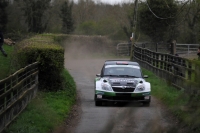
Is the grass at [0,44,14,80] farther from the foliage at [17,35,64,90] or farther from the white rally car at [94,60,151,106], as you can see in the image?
the white rally car at [94,60,151,106]

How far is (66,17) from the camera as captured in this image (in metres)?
51.4

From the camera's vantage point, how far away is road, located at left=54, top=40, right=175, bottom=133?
2.79 m

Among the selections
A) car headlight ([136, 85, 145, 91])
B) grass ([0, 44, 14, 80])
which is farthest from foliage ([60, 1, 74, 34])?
car headlight ([136, 85, 145, 91])

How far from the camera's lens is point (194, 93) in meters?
3.10

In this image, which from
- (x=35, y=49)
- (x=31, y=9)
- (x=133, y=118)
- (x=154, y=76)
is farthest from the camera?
(x=31, y=9)

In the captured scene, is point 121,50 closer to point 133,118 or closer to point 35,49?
point 35,49

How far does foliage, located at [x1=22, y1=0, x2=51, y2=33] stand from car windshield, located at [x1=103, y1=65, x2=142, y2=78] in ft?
107

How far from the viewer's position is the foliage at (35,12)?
45.9 metres

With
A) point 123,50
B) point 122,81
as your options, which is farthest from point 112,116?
point 123,50

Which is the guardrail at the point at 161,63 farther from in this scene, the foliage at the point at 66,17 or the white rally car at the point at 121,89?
the foliage at the point at 66,17

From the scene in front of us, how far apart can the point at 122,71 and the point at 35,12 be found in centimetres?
3345

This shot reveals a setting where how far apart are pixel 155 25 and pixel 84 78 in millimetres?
19088

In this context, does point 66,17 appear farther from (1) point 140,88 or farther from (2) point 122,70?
(1) point 140,88

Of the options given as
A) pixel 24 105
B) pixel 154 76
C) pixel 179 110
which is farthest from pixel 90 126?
pixel 154 76
